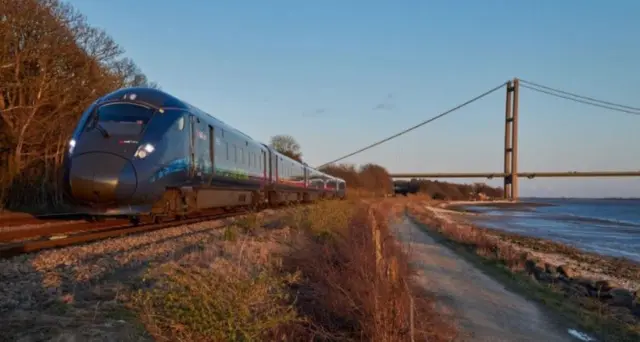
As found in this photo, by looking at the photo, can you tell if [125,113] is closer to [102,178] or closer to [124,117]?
[124,117]

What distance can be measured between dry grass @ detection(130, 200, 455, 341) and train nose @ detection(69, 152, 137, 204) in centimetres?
241

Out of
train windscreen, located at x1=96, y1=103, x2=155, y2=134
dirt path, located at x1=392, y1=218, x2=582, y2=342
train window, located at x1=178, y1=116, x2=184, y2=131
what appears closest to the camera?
dirt path, located at x1=392, y1=218, x2=582, y2=342

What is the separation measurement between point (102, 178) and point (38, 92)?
14.6 m

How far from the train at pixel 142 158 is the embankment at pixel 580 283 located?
811 centimetres

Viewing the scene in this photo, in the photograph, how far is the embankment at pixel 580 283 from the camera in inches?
404

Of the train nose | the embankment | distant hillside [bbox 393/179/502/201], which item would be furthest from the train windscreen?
distant hillside [bbox 393/179/502/201]

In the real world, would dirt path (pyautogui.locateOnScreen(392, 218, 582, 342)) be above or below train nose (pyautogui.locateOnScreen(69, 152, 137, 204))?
below

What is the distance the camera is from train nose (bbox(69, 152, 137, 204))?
11.0 m

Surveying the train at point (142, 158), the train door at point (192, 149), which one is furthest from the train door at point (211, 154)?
the train door at point (192, 149)

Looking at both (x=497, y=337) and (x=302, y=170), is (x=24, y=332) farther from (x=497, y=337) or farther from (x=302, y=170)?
(x=302, y=170)

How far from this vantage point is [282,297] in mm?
5434

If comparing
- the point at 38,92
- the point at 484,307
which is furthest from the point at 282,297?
the point at 38,92

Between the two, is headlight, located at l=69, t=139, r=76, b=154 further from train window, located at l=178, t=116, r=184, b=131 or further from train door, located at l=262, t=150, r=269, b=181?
train door, located at l=262, t=150, r=269, b=181

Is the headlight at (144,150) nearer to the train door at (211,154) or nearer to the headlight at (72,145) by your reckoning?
the headlight at (72,145)
